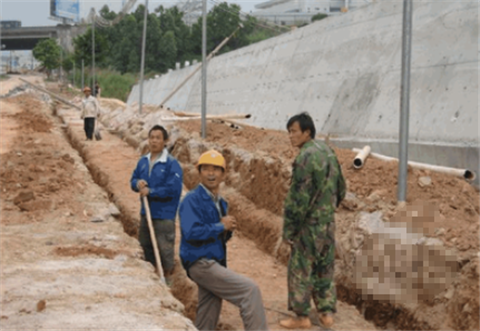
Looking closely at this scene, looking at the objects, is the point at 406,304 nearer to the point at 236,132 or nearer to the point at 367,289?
the point at 367,289

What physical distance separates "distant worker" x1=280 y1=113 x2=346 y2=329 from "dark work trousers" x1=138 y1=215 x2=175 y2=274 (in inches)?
72.6

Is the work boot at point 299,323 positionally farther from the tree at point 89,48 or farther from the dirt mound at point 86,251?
the tree at point 89,48

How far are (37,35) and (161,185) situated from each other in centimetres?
9484

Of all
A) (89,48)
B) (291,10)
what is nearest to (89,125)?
(89,48)

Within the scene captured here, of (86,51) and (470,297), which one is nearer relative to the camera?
(470,297)

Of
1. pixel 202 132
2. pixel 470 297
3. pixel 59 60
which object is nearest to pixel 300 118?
pixel 470 297

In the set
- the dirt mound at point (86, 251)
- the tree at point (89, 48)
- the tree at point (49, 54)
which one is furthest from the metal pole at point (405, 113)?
the tree at point (49, 54)

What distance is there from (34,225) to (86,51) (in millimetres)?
49037

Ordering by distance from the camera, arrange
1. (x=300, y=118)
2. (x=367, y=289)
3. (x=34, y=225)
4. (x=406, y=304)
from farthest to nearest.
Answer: (x=34, y=225) < (x=367, y=289) < (x=406, y=304) < (x=300, y=118)

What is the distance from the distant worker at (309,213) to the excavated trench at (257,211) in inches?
39.0

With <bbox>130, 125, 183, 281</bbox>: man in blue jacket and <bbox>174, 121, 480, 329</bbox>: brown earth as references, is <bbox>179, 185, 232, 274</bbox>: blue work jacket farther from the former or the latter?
<bbox>174, 121, 480, 329</bbox>: brown earth

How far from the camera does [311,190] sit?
18.3 feet

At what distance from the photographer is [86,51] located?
181ft

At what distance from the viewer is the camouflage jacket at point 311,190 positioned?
5.54m
